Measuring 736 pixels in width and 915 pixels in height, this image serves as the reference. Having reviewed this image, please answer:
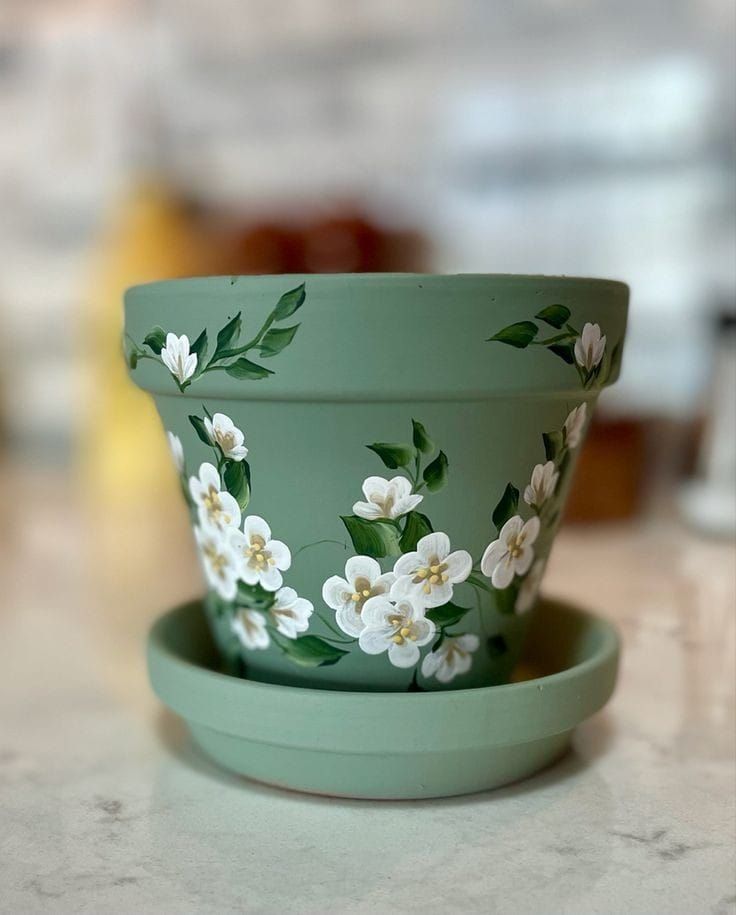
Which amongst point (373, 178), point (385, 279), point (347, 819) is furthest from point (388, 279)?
point (373, 178)

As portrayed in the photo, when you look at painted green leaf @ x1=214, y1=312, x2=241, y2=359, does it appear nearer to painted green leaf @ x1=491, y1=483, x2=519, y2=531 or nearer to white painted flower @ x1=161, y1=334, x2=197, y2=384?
white painted flower @ x1=161, y1=334, x2=197, y2=384

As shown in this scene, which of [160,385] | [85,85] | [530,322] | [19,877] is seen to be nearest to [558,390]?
[530,322]

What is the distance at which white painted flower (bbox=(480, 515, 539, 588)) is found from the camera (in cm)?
39

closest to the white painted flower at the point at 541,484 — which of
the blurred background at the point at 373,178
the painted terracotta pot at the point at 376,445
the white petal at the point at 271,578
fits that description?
the painted terracotta pot at the point at 376,445

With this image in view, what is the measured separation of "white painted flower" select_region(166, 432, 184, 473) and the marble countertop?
0.13 meters

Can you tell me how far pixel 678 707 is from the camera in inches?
20.0

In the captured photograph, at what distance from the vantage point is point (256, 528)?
0.39m

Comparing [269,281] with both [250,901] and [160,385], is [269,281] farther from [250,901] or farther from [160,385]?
[250,901]

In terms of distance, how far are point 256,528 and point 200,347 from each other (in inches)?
3.0

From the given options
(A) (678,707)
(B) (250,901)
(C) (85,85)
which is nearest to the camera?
(B) (250,901)

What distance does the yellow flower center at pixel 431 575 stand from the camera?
0.38 meters

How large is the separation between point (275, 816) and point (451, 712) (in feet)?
0.27

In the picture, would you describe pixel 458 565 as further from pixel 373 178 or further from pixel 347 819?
pixel 373 178

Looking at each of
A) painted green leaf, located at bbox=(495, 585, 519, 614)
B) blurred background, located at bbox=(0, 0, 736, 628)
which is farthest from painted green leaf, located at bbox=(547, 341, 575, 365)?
blurred background, located at bbox=(0, 0, 736, 628)
